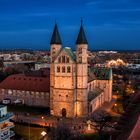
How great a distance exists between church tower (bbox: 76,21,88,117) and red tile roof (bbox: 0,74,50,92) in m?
8.80

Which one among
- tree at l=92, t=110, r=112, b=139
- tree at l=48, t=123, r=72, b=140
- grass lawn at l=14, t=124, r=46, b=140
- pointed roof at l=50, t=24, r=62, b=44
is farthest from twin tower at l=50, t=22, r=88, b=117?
tree at l=48, t=123, r=72, b=140

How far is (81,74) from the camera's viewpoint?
56.8 meters

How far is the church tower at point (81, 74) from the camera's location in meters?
56.5

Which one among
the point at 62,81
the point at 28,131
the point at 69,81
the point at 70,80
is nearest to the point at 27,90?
the point at 62,81

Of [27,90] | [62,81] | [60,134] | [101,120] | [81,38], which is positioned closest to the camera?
[60,134]

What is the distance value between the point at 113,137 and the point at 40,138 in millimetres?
10808

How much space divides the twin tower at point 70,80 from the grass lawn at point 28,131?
30.1 ft

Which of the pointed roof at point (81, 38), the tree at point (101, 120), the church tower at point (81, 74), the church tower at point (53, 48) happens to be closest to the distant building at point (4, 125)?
the tree at point (101, 120)

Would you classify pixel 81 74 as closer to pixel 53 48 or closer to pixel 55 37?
pixel 53 48

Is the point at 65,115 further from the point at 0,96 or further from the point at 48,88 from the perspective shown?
the point at 0,96

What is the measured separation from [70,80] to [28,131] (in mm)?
13008

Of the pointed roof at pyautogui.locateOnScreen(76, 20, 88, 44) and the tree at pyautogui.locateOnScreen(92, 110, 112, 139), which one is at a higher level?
the pointed roof at pyautogui.locateOnScreen(76, 20, 88, 44)

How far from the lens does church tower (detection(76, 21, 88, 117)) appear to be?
5650 centimetres

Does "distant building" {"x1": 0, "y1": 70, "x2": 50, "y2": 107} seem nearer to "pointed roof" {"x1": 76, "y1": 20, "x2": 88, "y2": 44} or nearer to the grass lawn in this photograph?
"pointed roof" {"x1": 76, "y1": 20, "x2": 88, "y2": 44}
